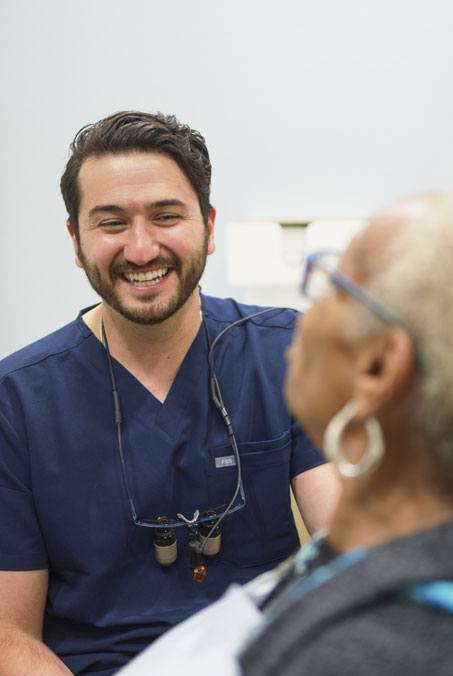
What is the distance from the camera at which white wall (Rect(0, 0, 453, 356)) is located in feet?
5.17

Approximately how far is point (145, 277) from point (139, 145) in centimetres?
23

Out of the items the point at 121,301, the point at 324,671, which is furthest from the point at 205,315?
the point at 324,671

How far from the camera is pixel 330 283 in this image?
542 mm

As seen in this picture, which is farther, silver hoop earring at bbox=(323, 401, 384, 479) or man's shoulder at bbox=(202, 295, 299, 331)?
man's shoulder at bbox=(202, 295, 299, 331)

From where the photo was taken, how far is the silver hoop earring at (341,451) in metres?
0.50

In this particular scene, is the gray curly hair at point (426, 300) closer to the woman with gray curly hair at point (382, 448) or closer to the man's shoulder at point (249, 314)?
the woman with gray curly hair at point (382, 448)

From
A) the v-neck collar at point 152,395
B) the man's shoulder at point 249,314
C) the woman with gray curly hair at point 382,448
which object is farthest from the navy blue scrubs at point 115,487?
the woman with gray curly hair at point 382,448

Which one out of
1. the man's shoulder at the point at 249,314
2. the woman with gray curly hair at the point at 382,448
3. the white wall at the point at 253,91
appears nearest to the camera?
the woman with gray curly hair at the point at 382,448

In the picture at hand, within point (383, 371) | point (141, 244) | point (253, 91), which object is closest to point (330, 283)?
point (383, 371)

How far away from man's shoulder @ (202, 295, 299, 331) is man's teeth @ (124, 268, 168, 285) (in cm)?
15

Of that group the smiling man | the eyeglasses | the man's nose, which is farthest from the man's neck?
the eyeglasses

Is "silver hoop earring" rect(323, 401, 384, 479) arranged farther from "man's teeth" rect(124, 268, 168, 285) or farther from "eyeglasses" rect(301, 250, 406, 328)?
"man's teeth" rect(124, 268, 168, 285)

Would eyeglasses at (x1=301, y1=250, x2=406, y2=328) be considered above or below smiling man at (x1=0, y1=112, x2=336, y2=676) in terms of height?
above

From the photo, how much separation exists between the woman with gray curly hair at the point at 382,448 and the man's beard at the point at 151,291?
0.53 meters
